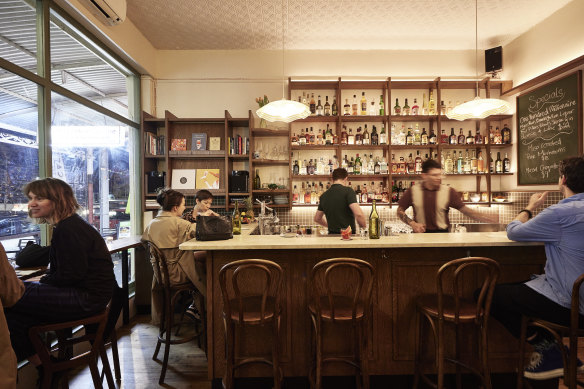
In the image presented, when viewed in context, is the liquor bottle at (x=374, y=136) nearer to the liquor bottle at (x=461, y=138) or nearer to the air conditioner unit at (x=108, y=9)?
the liquor bottle at (x=461, y=138)

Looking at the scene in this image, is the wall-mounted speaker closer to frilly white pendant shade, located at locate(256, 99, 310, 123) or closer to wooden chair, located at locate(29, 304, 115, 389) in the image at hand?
frilly white pendant shade, located at locate(256, 99, 310, 123)

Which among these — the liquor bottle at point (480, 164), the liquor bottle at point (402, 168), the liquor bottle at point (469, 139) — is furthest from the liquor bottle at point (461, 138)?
the liquor bottle at point (402, 168)

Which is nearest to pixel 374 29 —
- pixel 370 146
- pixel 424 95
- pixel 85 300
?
pixel 424 95

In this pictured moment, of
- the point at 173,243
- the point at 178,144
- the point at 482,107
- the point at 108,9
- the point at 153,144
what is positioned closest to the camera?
the point at 108,9

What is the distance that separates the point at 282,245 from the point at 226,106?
3.36 metres

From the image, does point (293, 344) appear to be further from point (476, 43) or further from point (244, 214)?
point (476, 43)

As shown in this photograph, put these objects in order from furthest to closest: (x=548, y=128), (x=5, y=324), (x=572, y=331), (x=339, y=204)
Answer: (x=548, y=128), (x=339, y=204), (x=572, y=331), (x=5, y=324)

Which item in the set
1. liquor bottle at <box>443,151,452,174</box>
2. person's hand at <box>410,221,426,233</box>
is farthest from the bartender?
liquor bottle at <box>443,151,452,174</box>

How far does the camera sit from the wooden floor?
2.39 m

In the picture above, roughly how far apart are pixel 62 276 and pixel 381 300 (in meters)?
2.09

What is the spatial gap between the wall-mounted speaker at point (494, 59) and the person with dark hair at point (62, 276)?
17.4ft

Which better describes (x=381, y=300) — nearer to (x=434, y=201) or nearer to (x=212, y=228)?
(x=212, y=228)

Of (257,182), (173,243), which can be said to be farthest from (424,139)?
(173,243)

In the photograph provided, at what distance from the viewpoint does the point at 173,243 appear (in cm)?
283
